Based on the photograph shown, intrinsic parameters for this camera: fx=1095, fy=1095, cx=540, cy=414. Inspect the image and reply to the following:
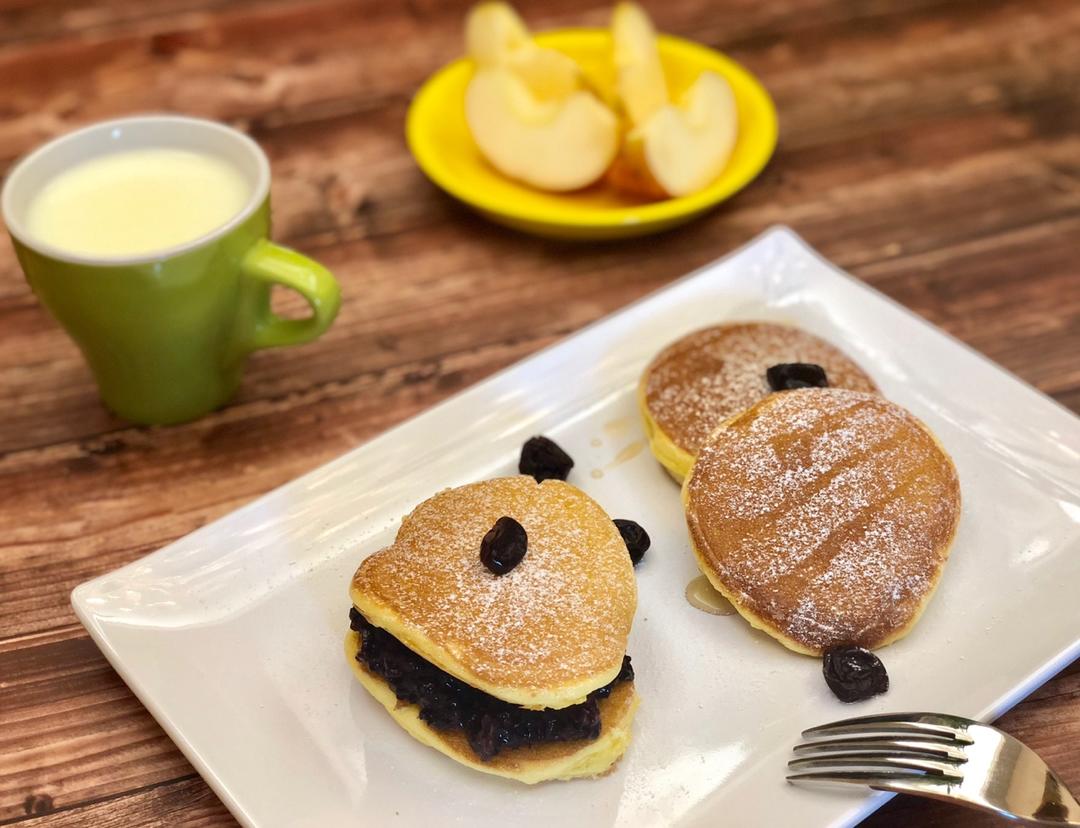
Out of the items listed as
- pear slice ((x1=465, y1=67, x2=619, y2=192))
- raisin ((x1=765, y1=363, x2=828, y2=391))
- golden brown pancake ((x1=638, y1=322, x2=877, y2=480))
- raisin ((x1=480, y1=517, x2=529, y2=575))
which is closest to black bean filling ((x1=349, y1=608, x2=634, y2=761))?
raisin ((x1=480, y1=517, x2=529, y2=575))

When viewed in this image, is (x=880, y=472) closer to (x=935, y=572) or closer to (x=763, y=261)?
(x=935, y=572)

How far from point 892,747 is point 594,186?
4.03ft

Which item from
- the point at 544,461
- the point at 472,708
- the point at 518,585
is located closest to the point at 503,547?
the point at 518,585

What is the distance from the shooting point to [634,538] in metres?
1.31

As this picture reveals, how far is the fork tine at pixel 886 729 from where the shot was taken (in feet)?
3.46

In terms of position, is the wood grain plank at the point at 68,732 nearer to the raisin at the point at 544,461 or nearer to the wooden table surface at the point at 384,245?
the wooden table surface at the point at 384,245

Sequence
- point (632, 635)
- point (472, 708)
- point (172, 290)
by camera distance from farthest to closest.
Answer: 1. point (172, 290)
2. point (632, 635)
3. point (472, 708)

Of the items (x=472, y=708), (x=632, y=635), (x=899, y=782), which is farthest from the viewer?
(x=632, y=635)

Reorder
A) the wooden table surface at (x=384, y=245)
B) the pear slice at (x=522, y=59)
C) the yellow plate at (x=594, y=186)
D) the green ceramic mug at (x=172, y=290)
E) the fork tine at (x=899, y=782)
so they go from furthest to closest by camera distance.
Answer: the pear slice at (x=522, y=59)
the yellow plate at (x=594, y=186)
the green ceramic mug at (x=172, y=290)
the wooden table surface at (x=384, y=245)
the fork tine at (x=899, y=782)

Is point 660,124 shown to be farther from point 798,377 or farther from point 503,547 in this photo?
point 503,547

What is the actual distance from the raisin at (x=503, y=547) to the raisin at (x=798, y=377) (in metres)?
0.46

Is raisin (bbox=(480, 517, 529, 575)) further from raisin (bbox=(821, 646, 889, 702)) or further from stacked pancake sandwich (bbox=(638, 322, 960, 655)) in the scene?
raisin (bbox=(821, 646, 889, 702))

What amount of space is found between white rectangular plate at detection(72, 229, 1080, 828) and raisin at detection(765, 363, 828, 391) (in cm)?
16

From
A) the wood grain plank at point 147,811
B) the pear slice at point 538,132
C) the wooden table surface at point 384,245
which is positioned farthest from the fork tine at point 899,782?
the pear slice at point 538,132
